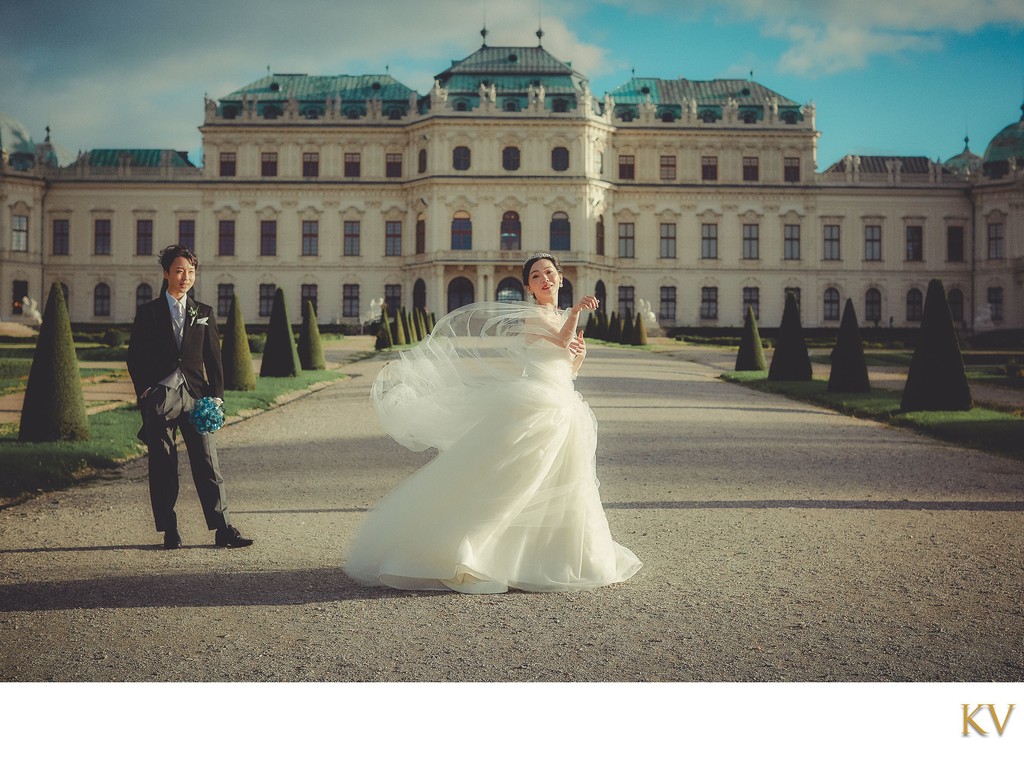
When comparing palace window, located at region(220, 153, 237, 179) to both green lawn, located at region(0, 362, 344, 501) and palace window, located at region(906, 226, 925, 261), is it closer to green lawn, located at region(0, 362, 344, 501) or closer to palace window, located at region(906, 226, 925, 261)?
palace window, located at region(906, 226, 925, 261)

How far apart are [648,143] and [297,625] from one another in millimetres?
48027

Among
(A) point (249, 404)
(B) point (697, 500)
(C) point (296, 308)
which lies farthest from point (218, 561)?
(C) point (296, 308)

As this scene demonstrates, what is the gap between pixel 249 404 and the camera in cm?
1198

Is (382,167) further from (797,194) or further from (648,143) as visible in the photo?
(797,194)

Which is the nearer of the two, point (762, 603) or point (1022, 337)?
point (762, 603)

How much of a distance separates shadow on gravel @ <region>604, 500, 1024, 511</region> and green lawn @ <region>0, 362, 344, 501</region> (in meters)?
3.48

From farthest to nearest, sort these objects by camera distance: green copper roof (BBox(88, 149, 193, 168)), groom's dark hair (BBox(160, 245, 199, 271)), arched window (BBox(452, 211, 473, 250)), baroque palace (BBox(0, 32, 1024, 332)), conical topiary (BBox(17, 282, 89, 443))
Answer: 1. green copper roof (BBox(88, 149, 193, 168))
2. baroque palace (BBox(0, 32, 1024, 332))
3. arched window (BBox(452, 211, 473, 250))
4. conical topiary (BBox(17, 282, 89, 443))
5. groom's dark hair (BBox(160, 245, 199, 271))

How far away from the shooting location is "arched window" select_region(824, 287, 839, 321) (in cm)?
4909

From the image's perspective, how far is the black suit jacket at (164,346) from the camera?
4.58 m

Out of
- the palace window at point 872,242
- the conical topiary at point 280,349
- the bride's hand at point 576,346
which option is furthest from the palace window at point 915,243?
the bride's hand at point 576,346

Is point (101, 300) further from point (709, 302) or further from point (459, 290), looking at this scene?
point (709, 302)

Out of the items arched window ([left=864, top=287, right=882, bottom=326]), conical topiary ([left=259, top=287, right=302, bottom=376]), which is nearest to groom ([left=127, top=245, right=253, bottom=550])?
conical topiary ([left=259, top=287, right=302, bottom=376])

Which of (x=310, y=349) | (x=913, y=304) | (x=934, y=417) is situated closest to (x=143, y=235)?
(x=310, y=349)

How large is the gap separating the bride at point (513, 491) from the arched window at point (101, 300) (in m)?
48.3
